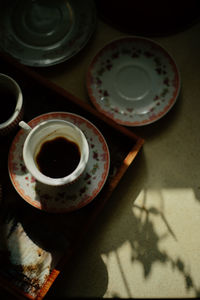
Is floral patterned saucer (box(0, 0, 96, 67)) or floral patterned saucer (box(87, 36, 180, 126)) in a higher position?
floral patterned saucer (box(0, 0, 96, 67))

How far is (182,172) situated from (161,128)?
18 centimetres

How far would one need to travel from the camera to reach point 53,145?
1.01 metres

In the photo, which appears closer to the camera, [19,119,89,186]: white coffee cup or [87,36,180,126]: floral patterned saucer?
[19,119,89,186]: white coffee cup

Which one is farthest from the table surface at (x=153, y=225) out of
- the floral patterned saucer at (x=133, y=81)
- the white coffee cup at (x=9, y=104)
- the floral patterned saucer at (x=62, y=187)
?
the white coffee cup at (x=9, y=104)

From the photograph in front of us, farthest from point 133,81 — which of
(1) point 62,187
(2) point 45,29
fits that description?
(1) point 62,187

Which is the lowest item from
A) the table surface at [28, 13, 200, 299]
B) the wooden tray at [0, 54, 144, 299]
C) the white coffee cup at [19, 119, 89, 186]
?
the table surface at [28, 13, 200, 299]

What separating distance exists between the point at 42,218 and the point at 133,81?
0.60m

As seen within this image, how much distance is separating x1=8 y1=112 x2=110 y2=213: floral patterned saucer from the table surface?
19cm

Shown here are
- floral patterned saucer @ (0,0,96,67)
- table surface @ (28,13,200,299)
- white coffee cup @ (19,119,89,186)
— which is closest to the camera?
white coffee cup @ (19,119,89,186)

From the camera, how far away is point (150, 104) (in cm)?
121

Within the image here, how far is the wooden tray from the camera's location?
38.2 inches

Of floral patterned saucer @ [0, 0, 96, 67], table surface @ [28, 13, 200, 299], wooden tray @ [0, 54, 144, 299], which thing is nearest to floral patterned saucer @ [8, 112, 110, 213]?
wooden tray @ [0, 54, 144, 299]

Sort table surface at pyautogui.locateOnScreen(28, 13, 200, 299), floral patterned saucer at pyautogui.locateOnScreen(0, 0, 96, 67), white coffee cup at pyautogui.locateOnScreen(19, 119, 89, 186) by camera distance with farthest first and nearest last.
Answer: floral patterned saucer at pyautogui.locateOnScreen(0, 0, 96, 67)
table surface at pyautogui.locateOnScreen(28, 13, 200, 299)
white coffee cup at pyautogui.locateOnScreen(19, 119, 89, 186)

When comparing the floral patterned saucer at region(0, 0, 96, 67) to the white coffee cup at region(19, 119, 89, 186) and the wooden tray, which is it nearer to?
the wooden tray
